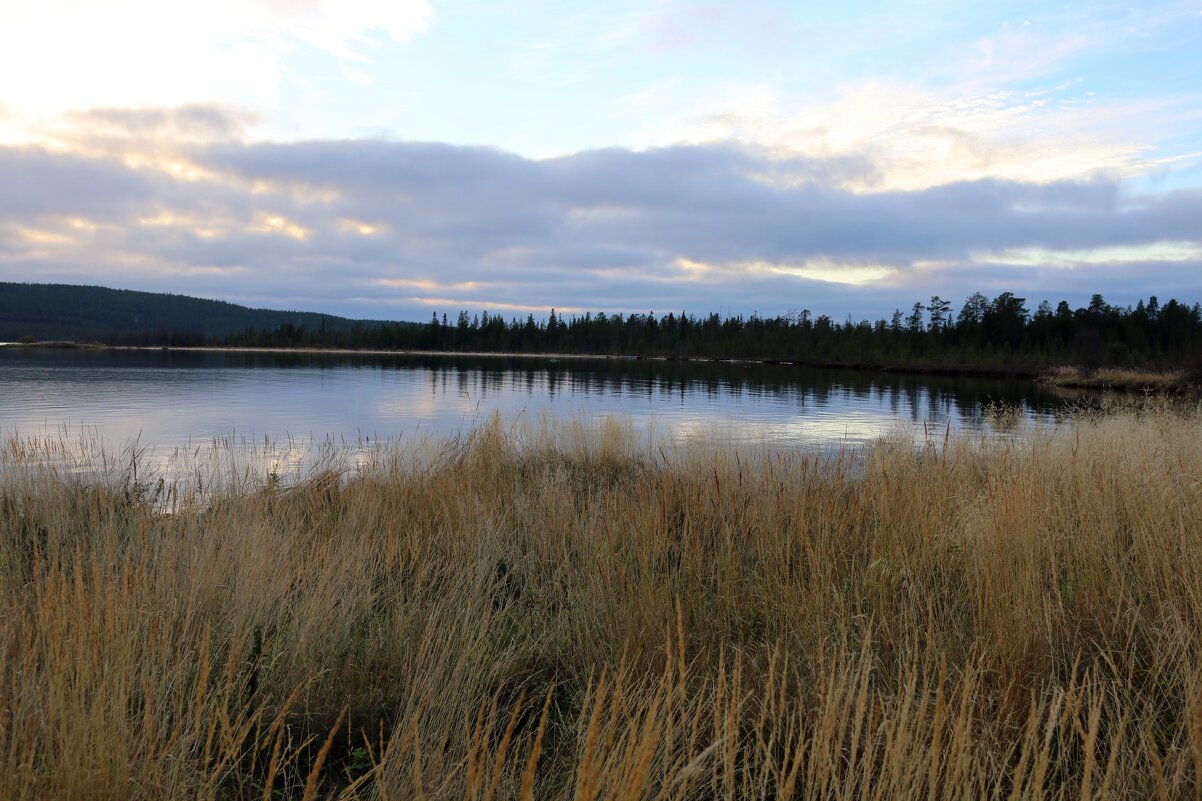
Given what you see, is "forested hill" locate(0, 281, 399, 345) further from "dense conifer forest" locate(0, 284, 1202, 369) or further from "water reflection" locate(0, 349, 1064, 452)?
"water reflection" locate(0, 349, 1064, 452)

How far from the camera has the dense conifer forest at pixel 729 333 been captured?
230 feet

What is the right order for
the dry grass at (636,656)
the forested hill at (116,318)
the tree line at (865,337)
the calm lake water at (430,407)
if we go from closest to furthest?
the dry grass at (636,656) → the calm lake water at (430,407) → the tree line at (865,337) → the forested hill at (116,318)

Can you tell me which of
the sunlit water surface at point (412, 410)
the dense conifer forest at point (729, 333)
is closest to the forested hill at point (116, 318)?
the dense conifer forest at point (729, 333)

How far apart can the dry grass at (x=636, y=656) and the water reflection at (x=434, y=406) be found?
243 inches

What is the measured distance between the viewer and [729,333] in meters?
129

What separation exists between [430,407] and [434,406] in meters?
0.40

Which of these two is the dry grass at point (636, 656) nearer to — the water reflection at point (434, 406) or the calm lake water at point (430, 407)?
the water reflection at point (434, 406)

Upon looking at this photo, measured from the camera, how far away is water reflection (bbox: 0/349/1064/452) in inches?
738

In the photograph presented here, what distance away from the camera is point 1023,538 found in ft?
12.8

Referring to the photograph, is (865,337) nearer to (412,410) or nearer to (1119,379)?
(1119,379)

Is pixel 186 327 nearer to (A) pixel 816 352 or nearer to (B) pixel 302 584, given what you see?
(A) pixel 816 352

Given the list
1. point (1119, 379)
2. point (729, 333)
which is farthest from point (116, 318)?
point (1119, 379)

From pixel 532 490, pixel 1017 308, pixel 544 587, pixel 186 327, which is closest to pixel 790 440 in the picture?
pixel 532 490

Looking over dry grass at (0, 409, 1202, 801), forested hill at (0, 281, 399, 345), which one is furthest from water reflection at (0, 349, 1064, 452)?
forested hill at (0, 281, 399, 345)
